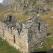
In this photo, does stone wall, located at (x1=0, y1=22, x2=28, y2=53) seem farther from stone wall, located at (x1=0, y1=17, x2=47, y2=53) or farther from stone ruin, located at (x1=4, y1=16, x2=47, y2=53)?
stone ruin, located at (x1=4, y1=16, x2=47, y2=53)

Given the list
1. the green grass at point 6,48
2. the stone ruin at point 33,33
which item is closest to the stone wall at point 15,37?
the stone ruin at point 33,33

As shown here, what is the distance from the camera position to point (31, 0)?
7619cm

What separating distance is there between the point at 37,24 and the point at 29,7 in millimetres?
45497

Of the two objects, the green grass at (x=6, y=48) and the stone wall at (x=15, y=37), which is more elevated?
the stone wall at (x=15, y=37)

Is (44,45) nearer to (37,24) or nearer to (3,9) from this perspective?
(37,24)

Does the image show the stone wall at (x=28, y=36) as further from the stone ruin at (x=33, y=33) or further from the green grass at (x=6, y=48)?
the green grass at (x=6, y=48)

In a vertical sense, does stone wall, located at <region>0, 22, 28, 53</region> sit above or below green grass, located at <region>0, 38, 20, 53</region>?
above

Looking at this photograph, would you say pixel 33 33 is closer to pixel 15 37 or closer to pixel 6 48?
pixel 15 37

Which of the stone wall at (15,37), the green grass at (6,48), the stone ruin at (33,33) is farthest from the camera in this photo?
the green grass at (6,48)

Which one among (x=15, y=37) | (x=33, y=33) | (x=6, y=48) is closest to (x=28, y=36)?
(x=33, y=33)

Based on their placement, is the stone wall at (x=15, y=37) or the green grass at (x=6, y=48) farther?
the green grass at (x=6, y=48)

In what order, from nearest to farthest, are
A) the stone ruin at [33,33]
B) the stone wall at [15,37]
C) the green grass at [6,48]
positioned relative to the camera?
the stone ruin at [33,33] < the stone wall at [15,37] < the green grass at [6,48]

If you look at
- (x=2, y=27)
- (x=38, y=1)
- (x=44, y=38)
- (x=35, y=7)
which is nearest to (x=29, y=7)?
(x=35, y=7)

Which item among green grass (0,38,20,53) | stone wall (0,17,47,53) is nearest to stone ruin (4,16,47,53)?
stone wall (0,17,47,53)
